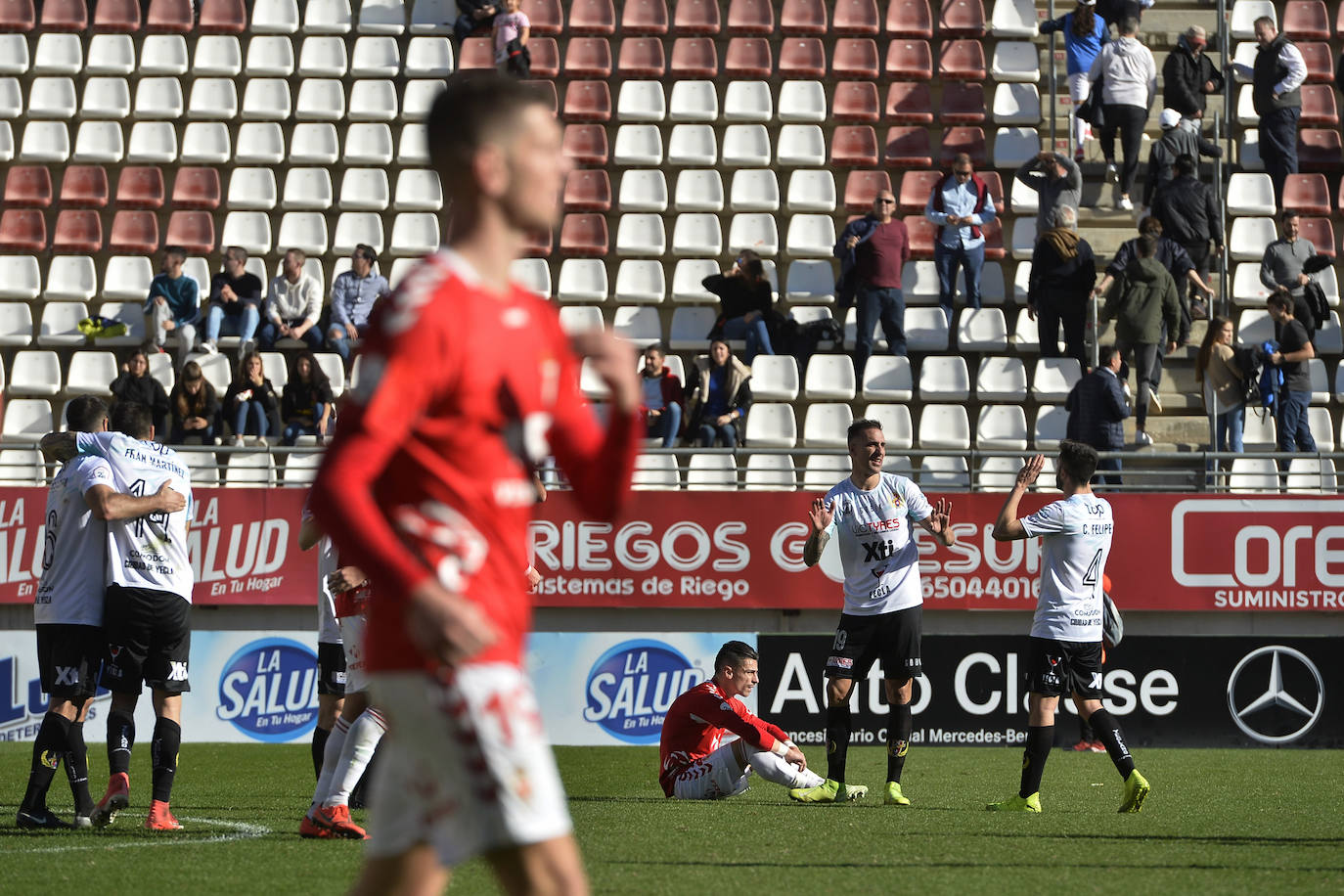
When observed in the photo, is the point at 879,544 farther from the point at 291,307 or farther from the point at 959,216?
the point at 291,307

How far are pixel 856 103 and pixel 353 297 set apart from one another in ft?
24.1

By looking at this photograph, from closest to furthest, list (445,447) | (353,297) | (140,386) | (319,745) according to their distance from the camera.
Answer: (445,447), (319,745), (140,386), (353,297)

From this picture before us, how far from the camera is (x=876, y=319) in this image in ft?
59.5

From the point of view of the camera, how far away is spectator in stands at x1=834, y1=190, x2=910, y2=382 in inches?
706

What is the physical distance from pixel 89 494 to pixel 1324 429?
13664 mm

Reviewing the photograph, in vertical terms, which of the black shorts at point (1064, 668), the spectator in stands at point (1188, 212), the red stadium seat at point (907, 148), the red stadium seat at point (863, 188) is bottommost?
the black shorts at point (1064, 668)

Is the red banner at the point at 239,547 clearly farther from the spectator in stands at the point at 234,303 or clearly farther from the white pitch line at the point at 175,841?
the white pitch line at the point at 175,841

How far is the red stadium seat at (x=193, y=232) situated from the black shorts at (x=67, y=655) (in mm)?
13234

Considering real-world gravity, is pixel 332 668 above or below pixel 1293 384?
below

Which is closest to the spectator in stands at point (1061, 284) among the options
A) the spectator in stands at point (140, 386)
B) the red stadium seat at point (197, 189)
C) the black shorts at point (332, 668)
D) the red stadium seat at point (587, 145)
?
the red stadium seat at point (587, 145)

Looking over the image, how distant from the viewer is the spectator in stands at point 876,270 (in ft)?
58.8

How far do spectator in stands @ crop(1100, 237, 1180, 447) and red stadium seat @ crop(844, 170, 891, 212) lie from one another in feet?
13.5

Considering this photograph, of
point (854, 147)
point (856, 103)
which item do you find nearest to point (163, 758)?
point (854, 147)

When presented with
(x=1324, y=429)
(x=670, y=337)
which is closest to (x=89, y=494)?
(x=670, y=337)
